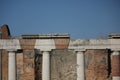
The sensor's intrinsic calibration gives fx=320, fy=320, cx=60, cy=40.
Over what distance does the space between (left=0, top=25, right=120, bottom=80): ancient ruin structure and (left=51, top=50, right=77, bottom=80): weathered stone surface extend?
1.60m

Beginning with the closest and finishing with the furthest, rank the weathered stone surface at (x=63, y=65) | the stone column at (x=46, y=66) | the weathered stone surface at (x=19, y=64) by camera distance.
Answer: the stone column at (x=46, y=66), the weathered stone surface at (x=19, y=64), the weathered stone surface at (x=63, y=65)

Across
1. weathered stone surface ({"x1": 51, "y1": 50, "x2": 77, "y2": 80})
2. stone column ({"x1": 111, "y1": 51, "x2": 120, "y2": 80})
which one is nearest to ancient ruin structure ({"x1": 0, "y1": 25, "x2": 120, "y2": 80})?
stone column ({"x1": 111, "y1": 51, "x2": 120, "y2": 80})

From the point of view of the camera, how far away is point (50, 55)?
18.0 m

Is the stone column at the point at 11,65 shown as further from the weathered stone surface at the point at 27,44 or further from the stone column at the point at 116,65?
the stone column at the point at 116,65

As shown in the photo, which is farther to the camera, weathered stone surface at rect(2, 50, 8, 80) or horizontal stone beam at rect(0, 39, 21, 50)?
weathered stone surface at rect(2, 50, 8, 80)

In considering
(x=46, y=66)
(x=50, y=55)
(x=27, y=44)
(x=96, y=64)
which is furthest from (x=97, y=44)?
(x=27, y=44)

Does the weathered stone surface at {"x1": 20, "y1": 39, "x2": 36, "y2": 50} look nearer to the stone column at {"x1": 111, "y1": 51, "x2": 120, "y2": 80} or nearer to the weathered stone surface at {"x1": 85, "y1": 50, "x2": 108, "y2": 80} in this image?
the weathered stone surface at {"x1": 85, "y1": 50, "x2": 108, "y2": 80}

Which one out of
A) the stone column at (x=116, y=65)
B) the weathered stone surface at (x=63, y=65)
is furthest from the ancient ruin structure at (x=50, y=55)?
the weathered stone surface at (x=63, y=65)

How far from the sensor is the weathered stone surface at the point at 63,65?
2022 cm

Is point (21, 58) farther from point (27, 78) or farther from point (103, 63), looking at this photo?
point (103, 63)

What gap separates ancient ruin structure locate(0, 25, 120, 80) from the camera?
693 inches

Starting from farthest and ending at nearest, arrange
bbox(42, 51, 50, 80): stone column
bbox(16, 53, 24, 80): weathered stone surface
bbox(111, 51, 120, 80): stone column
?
bbox(16, 53, 24, 80): weathered stone surface < bbox(111, 51, 120, 80): stone column < bbox(42, 51, 50, 80): stone column

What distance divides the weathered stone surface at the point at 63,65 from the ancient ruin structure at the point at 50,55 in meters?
1.60

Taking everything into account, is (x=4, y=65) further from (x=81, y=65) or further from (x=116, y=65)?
(x=116, y=65)
